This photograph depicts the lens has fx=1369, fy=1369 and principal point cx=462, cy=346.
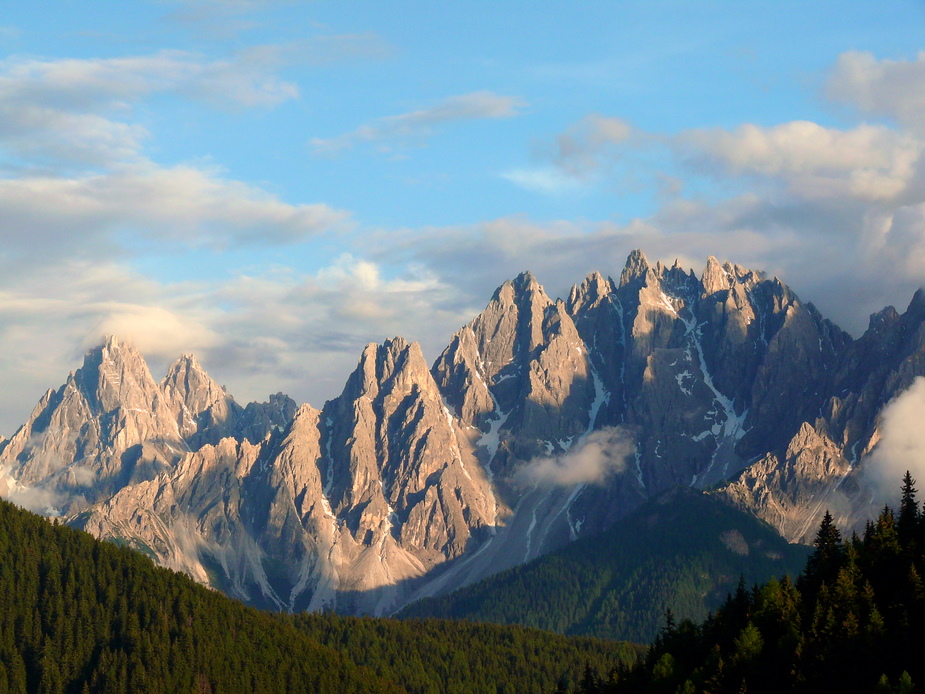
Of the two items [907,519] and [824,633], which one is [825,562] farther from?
[824,633]

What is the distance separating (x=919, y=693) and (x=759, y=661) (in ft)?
67.4

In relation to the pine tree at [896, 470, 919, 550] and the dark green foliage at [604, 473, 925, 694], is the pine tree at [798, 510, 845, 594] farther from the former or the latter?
the pine tree at [896, 470, 919, 550]

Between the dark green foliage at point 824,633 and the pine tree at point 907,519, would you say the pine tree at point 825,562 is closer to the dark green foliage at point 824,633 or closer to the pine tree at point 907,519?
the dark green foliage at point 824,633

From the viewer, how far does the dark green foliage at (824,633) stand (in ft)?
447

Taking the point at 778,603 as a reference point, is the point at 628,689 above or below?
below

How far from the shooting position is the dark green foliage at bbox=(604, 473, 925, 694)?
136 metres

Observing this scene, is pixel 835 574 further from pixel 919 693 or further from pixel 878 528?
pixel 919 693

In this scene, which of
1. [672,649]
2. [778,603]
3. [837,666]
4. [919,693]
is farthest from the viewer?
[672,649]

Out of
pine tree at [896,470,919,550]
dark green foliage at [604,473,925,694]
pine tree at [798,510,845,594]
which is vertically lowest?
dark green foliage at [604,473,925,694]

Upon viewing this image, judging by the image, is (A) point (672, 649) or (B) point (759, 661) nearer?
(B) point (759, 661)

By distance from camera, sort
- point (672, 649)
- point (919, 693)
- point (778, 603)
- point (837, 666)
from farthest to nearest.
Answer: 1. point (672, 649)
2. point (778, 603)
3. point (837, 666)
4. point (919, 693)

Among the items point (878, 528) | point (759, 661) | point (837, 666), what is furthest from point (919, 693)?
point (878, 528)

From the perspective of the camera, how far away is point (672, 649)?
168 metres

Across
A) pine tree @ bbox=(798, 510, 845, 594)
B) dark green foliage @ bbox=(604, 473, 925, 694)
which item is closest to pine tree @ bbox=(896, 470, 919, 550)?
dark green foliage @ bbox=(604, 473, 925, 694)
